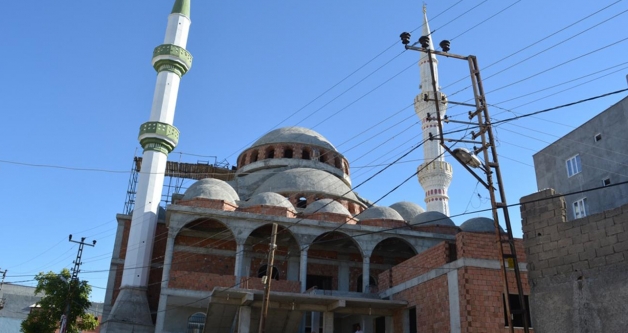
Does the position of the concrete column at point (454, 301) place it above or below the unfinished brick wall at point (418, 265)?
below

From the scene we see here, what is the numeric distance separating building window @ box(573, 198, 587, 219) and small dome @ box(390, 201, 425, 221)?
24.5ft

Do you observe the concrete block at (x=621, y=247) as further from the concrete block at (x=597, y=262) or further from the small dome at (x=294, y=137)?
the small dome at (x=294, y=137)

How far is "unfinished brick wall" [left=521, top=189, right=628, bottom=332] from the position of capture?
24.6 feet

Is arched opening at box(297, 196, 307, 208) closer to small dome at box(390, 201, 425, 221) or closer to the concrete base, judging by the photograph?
small dome at box(390, 201, 425, 221)

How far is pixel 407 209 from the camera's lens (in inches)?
1108

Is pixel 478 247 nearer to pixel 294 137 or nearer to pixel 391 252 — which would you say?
pixel 391 252

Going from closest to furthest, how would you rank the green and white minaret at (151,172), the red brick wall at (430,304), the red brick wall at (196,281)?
the red brick wall at (430,304)
the red brick wall at (196,281)
the green and white minaret at (151,172)

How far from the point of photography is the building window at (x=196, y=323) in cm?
2152

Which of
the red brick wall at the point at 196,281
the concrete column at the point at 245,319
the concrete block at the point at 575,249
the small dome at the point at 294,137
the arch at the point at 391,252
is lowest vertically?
the concrete column at the point at 245,319

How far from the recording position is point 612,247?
7656 mm

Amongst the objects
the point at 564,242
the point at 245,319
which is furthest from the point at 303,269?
the point at 564,242

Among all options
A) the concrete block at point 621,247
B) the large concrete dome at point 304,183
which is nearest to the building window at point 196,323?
the large concrete dome at point 304,183

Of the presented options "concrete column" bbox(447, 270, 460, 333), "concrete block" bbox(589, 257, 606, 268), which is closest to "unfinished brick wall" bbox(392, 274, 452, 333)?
"concrete column" bbox(447, 270, 460, 333)

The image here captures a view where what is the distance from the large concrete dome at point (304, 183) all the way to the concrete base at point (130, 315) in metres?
8.21
